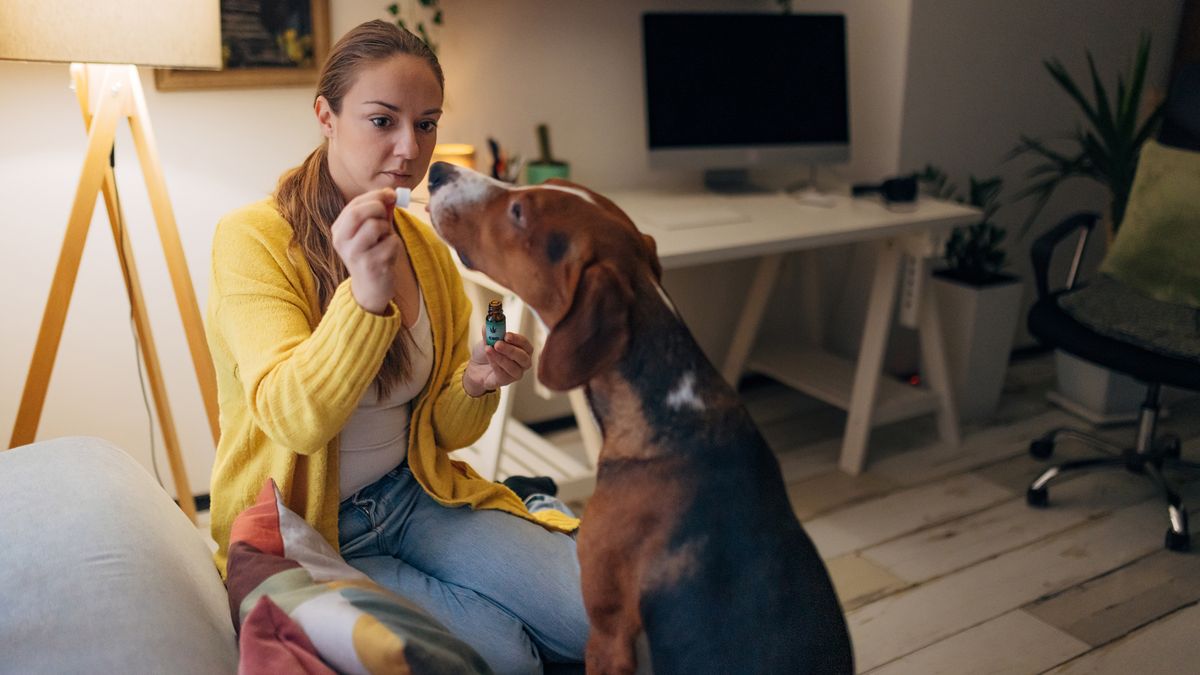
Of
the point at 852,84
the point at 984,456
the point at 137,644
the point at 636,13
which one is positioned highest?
the point at 636,13

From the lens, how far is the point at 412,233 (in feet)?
4.80

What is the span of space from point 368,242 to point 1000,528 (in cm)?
207

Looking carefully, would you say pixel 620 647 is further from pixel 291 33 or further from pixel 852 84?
pixel 852 84

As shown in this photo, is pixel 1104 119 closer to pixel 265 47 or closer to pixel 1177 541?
pixel 1177 541

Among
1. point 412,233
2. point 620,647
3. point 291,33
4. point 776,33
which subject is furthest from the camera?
point 776,33

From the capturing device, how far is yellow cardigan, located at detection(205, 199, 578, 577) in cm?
112

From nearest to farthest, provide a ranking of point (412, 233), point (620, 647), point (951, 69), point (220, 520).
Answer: point (620, 647) < point (220, 520) < point (412, 233) < point (951, 69)

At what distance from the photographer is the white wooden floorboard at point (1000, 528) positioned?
2410 millimetres

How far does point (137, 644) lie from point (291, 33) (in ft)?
5.67

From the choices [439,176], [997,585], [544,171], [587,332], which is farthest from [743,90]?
[587,332]

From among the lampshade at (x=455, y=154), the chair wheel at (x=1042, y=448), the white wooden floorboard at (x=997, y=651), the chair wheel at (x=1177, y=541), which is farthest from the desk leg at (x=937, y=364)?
the lampshade at (x=455, y=154)

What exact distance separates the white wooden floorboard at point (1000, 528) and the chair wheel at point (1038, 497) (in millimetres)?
17

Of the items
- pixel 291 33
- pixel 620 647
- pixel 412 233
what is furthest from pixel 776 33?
pixel 620 647

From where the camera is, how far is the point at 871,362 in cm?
289
